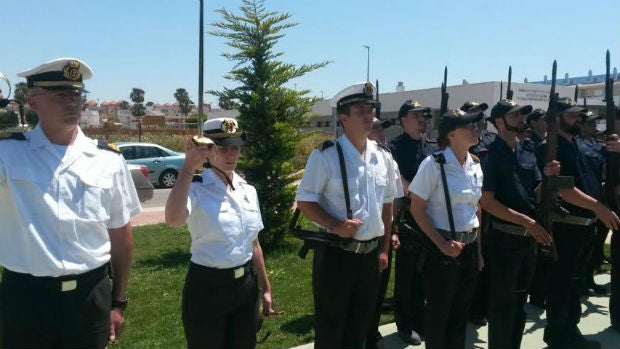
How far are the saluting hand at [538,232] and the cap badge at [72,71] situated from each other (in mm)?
3145

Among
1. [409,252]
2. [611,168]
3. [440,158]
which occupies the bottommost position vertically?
[409,252]

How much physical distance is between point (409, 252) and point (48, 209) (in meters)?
3.18

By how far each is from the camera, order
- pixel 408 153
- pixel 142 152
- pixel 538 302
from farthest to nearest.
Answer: pixel 142 152
pixel 538 302
pixel 408 153

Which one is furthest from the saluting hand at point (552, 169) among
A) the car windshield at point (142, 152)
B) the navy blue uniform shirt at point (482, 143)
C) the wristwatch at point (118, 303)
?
the car windshield at point (142, 152)

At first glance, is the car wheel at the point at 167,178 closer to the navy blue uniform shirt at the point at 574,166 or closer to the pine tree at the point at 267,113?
the pine tree at the point at 267,113

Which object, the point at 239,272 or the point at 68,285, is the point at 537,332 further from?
the point at 68,285

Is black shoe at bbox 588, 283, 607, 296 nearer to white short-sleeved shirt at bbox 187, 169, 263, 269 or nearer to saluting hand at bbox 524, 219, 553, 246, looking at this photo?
saluting hand at bbox 524, 219, 553, 246

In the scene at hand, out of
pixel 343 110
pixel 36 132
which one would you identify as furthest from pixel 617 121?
pixel 36 132

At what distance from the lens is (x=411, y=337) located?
4.57 m

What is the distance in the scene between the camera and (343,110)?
3.48 metres

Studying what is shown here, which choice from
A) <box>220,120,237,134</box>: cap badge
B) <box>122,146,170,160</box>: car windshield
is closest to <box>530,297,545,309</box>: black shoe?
<box>220,120,237,134</box>: cap badge

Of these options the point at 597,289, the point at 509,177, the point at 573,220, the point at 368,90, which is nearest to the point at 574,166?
the point at 573,220

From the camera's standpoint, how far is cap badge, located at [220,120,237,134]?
10.1 ft

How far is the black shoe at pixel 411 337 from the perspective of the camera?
455 cm
